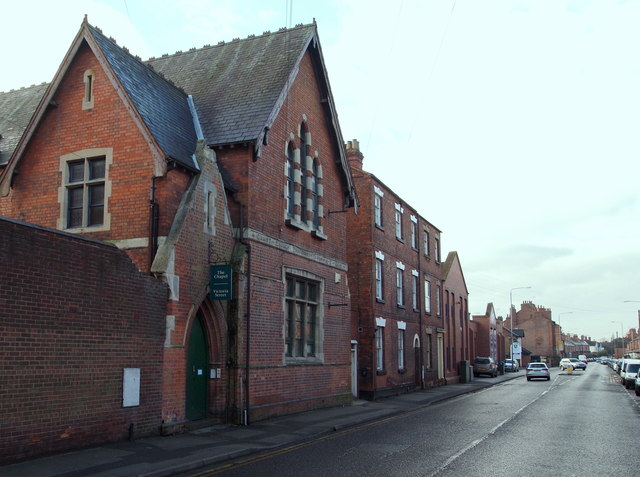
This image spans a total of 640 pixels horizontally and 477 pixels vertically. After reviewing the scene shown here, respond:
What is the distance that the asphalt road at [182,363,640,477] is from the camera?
33.9 ft

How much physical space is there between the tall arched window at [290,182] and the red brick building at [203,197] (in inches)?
2.2

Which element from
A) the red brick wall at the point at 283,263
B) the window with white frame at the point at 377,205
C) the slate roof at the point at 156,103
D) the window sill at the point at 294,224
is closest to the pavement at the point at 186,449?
the red brick wall at the point at 283,263

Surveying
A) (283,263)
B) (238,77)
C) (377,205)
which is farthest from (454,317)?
(238,77)

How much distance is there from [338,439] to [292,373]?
4931mm

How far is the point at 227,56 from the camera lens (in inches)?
867

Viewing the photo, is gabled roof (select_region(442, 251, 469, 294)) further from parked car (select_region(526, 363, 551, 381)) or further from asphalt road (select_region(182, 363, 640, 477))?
asphalt road (select_region(182, 363, 640, 477))

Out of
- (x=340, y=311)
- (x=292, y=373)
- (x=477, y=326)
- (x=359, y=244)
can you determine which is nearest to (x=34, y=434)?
(x=292, y=373)

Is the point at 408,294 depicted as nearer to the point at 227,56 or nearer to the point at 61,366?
the point at 227,56

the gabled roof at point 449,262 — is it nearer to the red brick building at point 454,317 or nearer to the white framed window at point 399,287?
the red brick building at point 454,317

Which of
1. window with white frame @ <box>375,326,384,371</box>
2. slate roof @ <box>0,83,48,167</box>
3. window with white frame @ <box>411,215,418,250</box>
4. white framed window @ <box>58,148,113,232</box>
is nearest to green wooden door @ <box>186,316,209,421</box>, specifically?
white framed window @ <box>58,148,113,232</box>

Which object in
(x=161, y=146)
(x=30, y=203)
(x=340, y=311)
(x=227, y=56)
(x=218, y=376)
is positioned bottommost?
(x=218, y=376)

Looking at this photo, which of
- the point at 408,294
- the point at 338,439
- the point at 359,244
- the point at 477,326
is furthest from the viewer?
the point at 477,326

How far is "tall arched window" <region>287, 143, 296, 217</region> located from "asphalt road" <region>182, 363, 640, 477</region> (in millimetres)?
7177

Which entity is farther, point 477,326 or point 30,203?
point 477,326
